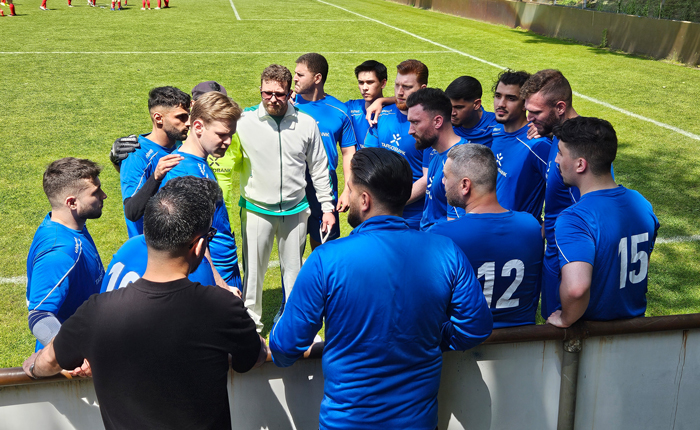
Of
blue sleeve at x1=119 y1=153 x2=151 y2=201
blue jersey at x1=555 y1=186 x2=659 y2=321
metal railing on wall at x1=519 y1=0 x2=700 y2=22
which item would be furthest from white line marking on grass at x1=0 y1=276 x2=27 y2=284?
metal railing on wall at x1=519 y1=0 x2=700 y2=22

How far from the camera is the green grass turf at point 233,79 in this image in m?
7.36

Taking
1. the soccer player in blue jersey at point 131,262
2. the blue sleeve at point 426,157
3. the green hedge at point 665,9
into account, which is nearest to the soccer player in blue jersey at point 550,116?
the blue sleeve at point 426,157

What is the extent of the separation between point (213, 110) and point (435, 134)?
1659mm

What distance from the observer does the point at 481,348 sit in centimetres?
323

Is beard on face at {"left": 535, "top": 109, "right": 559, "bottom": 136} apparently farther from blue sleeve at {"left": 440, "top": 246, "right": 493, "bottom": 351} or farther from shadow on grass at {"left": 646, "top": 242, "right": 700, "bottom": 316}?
blue sleeve at {"left": 440, "top": 246, "right": 493, "bottom": 351}

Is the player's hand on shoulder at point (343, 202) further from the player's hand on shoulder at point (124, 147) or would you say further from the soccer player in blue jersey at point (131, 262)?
the soccer player in blue jersey at point (131, 262)

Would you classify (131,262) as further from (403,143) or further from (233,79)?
(233,79)

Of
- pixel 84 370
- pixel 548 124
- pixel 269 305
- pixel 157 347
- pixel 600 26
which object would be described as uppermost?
pixel 548 124

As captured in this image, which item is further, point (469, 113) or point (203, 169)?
point (469, 113)

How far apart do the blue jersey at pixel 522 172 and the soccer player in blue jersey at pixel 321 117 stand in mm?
1602

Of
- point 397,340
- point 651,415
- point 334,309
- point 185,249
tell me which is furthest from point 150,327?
point 651,415

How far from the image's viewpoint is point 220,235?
442 cm

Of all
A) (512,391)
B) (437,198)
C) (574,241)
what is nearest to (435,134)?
(437,198)

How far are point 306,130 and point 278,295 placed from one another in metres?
2.01
